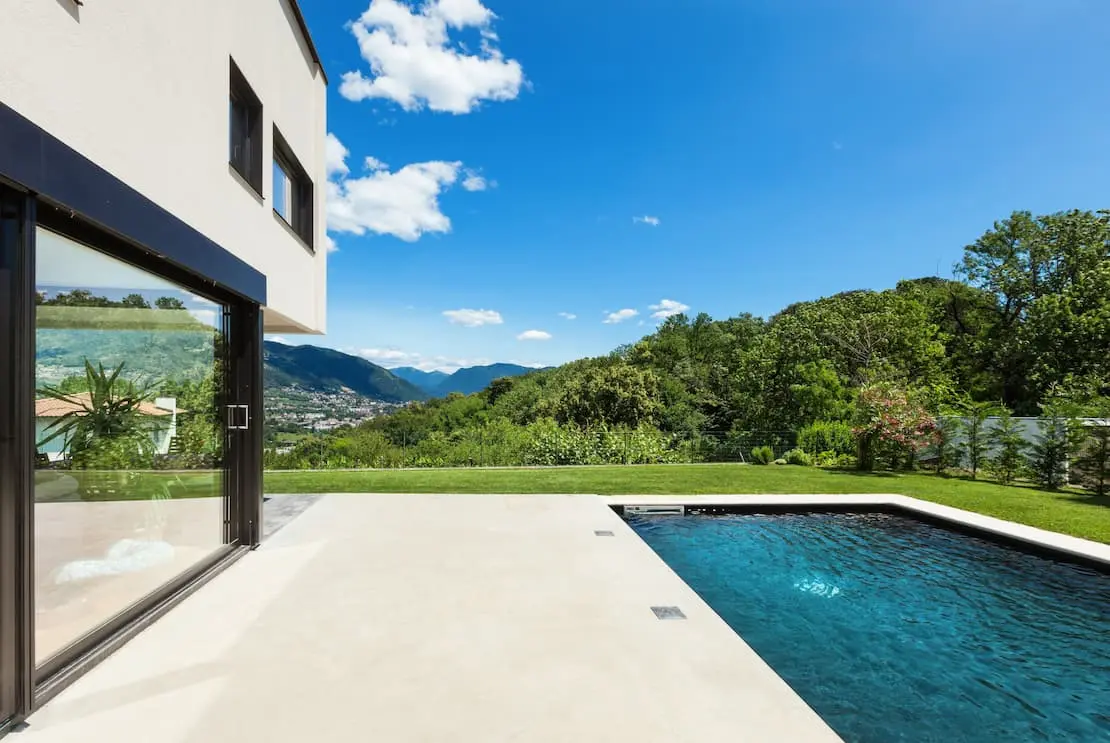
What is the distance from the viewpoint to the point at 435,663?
313 centimetres

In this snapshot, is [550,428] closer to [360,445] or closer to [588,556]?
[360,445]

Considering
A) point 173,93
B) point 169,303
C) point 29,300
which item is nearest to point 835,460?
point 169,303

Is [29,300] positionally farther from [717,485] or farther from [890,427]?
[890,427]

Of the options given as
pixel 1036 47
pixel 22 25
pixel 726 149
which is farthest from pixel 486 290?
pixel 22 25

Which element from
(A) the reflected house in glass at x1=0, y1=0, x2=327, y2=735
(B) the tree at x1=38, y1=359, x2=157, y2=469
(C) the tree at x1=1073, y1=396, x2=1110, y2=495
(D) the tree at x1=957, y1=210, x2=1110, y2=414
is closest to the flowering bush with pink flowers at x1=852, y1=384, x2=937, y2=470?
(C) the tree at x1=1073, y1=396, x2=1110, y2=495

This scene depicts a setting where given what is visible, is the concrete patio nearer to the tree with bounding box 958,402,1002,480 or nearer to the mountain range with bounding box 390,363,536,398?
the tree with bounding box 958,402,1002,480

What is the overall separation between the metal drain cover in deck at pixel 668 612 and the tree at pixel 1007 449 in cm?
1037

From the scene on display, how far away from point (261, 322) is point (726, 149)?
19065mm

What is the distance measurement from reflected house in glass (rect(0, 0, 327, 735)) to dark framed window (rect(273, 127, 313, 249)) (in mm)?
627

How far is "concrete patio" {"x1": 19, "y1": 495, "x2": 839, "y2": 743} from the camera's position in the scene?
2506 mm

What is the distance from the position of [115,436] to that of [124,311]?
2.81 ft

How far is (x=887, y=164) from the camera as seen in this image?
19.0 metres

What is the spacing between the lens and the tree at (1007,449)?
10.7m

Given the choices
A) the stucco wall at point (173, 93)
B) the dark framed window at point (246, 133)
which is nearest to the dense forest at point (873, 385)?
the stucco wall at point (173, 93)
